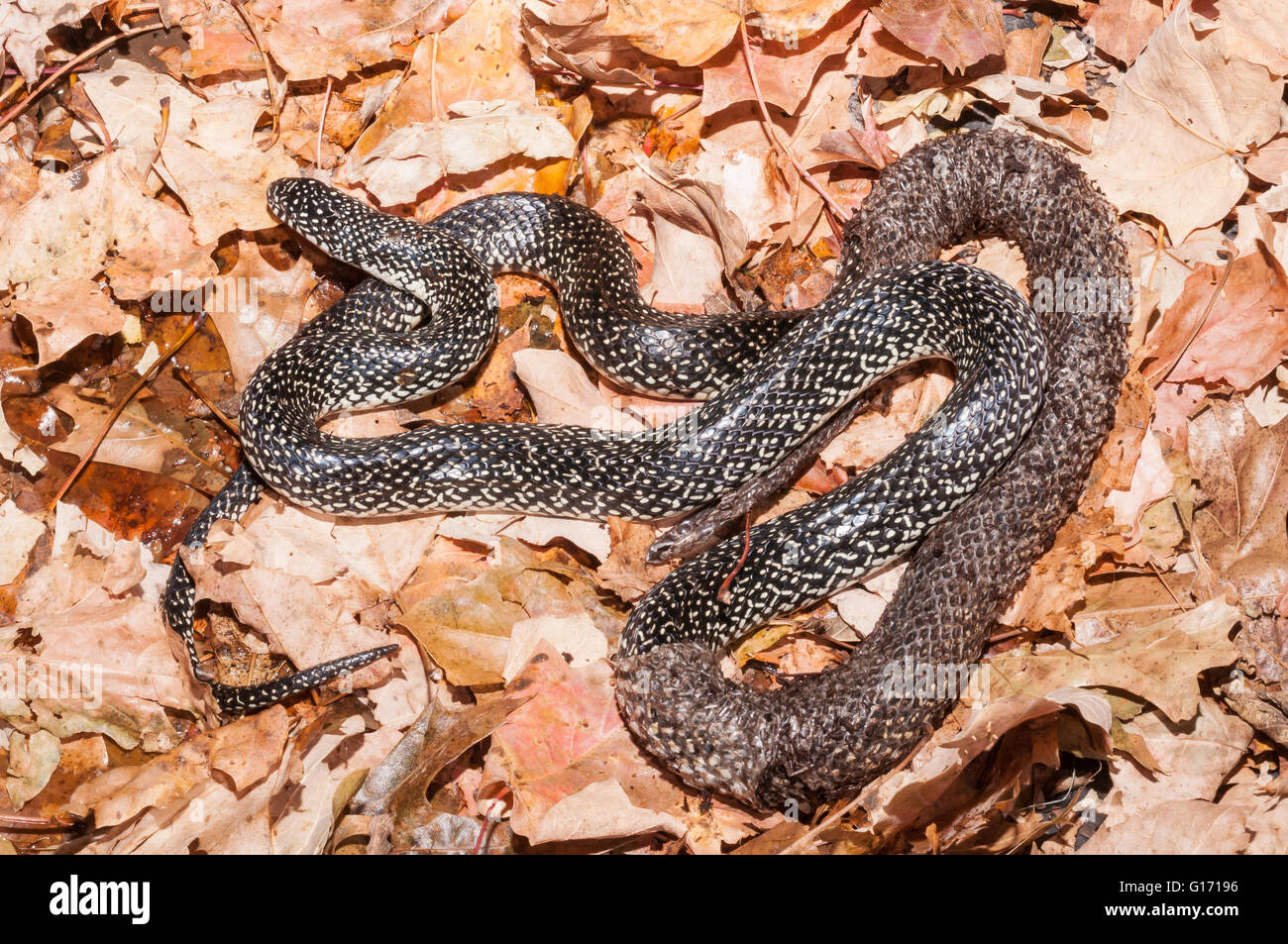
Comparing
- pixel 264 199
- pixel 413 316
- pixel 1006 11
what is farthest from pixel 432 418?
pixel 1006 11

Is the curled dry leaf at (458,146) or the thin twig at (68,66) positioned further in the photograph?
the thin twig at (68,66)

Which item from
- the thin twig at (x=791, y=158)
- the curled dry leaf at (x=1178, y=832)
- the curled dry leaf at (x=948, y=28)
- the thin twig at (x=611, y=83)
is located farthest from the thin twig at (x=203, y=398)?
the curled dry leaf at (x=1178, y=832)

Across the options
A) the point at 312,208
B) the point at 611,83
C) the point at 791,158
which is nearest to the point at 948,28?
the point at 791,158

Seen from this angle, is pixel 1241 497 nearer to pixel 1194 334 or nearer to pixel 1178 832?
pixel 1194 334

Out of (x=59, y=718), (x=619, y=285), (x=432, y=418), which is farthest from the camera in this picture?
(x=432, y=418)

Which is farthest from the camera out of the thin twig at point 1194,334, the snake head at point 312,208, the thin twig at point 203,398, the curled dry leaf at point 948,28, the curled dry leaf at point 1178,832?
the thin twig at point 203,398

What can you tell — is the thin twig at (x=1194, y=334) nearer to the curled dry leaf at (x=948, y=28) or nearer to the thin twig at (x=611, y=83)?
the curled dry leaf at (x=948, y=28)
